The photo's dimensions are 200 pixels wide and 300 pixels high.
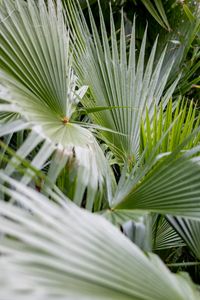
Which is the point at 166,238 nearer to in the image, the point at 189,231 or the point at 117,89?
the point at 189,231

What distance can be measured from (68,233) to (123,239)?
0.34 feet

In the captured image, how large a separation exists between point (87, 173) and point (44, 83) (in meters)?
0.29

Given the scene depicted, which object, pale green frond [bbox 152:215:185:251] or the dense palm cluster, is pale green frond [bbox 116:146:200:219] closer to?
the dense palm cluster

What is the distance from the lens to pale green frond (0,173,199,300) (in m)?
0.45

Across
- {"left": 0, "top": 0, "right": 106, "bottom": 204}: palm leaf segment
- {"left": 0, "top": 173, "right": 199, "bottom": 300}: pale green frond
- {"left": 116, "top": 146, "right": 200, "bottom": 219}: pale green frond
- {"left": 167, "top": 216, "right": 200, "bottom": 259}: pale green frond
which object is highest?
{"left": 0, "top": 0, "right": 106, "bottom": 204}: palm leaf segment

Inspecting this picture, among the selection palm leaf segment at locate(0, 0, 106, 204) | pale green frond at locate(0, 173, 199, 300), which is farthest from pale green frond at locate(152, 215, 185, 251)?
pale green frond at locate(0, 173, 199, 300)

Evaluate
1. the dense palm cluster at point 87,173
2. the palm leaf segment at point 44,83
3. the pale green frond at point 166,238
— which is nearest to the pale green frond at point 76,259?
the dense palm cluster at point 87,173

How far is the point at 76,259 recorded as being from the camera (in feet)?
1.57

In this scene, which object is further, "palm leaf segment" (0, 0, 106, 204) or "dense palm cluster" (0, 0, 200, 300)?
"palm leaf segment" (0, 0, 106, 204)

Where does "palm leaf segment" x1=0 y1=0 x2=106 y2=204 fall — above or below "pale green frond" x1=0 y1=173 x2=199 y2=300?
above

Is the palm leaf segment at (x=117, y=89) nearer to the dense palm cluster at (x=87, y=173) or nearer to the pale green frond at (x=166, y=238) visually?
the dense palm cluster at (x=87, y=173)

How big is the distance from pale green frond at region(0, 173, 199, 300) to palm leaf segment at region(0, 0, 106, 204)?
21cm

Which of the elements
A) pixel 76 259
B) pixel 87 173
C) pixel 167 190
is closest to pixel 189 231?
pixel 167 190

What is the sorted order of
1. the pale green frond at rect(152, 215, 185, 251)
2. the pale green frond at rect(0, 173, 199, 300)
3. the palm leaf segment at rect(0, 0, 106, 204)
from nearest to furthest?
the pale green frond at rect(0, 173, 199, 300)
the palm leaf segment at rect(0, 0, 106, 204)
the pale green frond at rect(152, 215, 185, 251)
